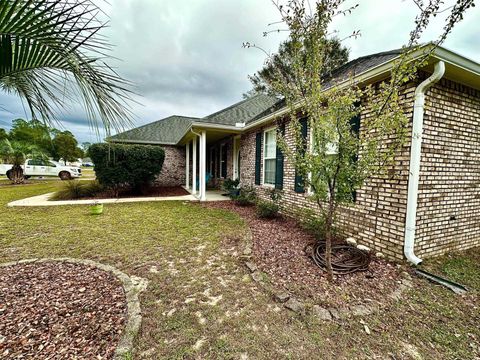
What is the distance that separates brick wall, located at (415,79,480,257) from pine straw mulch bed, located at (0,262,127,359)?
407cm

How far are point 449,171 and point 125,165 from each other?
970 centimetres

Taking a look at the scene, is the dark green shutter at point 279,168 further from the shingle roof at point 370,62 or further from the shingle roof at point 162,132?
the shingle roof at point 162,132

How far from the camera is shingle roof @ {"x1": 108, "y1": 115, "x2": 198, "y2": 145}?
41.3 feet

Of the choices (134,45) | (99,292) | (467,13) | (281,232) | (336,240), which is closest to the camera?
(134,45)

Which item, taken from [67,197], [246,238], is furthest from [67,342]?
[67,197]

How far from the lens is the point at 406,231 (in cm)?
302

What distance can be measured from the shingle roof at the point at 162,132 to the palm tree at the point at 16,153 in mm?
6863

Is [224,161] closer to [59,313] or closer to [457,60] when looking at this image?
[457,60]

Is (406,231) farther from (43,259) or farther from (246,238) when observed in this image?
(43,259)

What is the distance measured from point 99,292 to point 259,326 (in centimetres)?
174

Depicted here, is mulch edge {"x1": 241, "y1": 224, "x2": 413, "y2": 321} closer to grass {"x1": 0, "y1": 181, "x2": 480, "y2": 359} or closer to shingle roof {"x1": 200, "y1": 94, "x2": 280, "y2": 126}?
grass {"x1": 0, "y1": 181, "x2": 480, "y2": 359}

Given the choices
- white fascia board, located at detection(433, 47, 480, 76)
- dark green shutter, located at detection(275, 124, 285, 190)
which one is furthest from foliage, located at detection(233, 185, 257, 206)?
white fascia board, located at detection(433, 47, 480, 76)

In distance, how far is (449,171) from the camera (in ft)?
11.3

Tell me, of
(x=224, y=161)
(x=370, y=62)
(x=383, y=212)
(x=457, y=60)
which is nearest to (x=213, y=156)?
(x=224, y=161)
